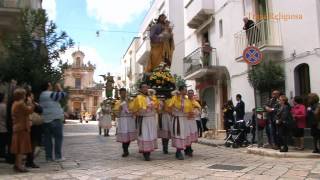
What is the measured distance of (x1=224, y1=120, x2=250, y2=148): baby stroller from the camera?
13.6 m

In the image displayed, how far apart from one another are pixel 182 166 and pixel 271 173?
187 cm

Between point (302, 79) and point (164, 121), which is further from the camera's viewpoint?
point (302, 79)


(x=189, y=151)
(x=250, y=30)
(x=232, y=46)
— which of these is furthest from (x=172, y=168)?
(x=232, y=46)

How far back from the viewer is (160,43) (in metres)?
12.3

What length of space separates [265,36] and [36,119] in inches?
381

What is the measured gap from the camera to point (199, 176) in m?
7.59

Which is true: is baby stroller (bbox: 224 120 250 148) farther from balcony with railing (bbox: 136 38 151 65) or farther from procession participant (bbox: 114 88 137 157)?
balcony with railing (bbox: 136 38 151 65)

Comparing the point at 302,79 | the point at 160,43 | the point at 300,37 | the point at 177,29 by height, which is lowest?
the point at 302,79

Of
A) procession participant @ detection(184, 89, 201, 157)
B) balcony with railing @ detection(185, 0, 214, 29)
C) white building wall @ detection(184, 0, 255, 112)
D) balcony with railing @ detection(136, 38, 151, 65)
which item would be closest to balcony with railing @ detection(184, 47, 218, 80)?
white building wall @ detection(184, 0, 255, 112)

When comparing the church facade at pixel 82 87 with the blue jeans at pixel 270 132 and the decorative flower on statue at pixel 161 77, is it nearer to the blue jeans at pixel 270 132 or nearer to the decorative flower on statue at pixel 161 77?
the decorative flower on statue at pixel 161 77

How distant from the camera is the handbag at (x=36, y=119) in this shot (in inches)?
367

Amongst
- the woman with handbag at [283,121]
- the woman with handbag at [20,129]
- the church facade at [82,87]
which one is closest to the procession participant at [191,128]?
the woman with handbag at [283,121]

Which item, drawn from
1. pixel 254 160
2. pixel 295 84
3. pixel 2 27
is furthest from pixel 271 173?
pixel 2 27

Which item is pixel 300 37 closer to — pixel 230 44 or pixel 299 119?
pixel 299 119
